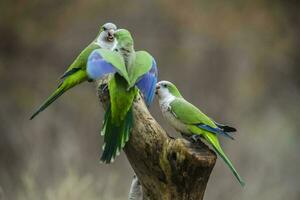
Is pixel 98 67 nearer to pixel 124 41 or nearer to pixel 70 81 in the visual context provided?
pixel 124 41

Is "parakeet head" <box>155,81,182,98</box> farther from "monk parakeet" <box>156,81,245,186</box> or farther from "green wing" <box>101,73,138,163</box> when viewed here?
"green wing" <box>101,73,138,163</box>

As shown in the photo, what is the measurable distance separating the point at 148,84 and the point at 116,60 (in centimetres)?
10

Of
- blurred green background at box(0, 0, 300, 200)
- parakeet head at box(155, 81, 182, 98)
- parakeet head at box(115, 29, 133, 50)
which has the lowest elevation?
blurred green background at box(0, 0, 300, 200)

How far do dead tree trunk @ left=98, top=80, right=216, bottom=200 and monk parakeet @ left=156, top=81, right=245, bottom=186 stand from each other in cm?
3

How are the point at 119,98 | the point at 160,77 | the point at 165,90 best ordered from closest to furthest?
the point at 119,98 → the point at 165,90 → the point at 160,77

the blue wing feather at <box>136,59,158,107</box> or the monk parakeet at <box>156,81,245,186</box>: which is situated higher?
the blue wing feather at <box>136,59,158,107</box>

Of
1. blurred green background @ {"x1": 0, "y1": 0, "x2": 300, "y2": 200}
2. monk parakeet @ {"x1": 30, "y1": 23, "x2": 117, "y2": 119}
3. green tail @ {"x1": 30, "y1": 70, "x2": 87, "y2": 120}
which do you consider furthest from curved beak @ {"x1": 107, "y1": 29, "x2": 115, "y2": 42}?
blurred green background @ {"x1": 0, "y1": 0, "x2": 300, "y2": 200}

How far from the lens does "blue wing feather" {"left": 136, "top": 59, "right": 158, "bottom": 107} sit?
142cm

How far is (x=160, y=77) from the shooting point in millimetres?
3023

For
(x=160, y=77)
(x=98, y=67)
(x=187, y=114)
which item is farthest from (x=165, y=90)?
(x=160, y=77)

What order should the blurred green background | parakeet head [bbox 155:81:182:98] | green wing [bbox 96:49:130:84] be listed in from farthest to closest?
the blurred green background < parakeet head [bbox 155:81:182:98] < green wing [bbox 96:49:130:84]

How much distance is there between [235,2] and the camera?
3.23 m

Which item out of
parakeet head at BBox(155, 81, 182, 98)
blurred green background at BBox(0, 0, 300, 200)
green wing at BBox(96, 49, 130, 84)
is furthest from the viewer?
blurred green background at BBox(0, 0, 300, 200)

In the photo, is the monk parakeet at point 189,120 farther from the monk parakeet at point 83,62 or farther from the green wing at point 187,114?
the monk parakeet at point 83,62
